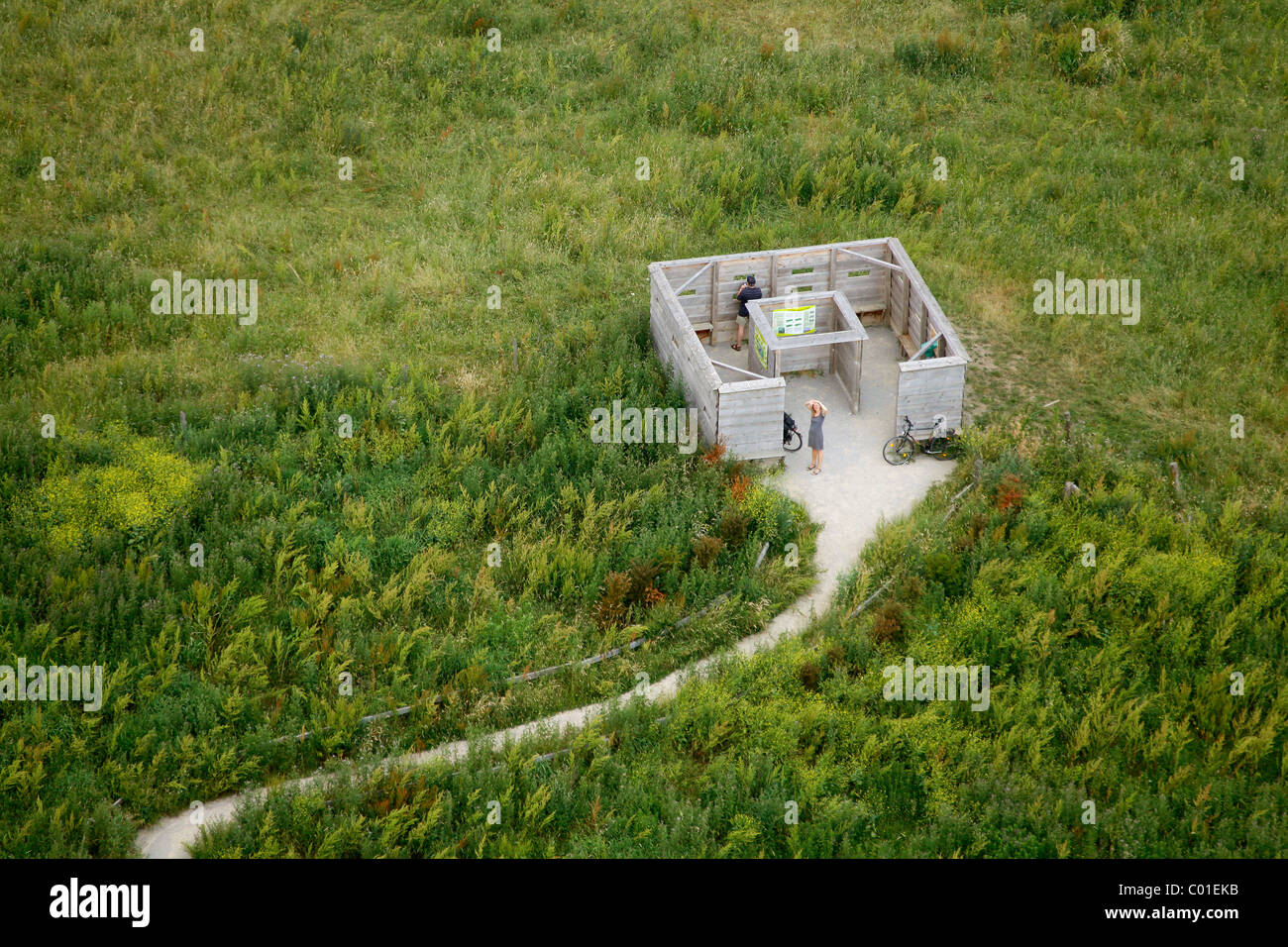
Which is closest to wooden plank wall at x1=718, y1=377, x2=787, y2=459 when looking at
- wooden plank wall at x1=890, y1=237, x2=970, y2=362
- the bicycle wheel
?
the bicycle wheel

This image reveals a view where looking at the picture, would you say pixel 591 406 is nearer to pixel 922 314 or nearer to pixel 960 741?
pixel 922 314

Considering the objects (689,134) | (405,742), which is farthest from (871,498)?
(689,134)

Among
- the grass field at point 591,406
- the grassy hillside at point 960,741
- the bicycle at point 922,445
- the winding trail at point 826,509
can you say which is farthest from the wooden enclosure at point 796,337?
the grassy hillside at point 960,741

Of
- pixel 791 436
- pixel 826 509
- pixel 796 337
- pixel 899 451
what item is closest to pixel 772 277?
pixel 796 337

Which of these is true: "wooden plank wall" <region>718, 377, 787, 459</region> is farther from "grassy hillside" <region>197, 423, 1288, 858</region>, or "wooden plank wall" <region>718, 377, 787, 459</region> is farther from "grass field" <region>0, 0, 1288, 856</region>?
"grassy hillside" <region>197, 423, 1288, 858</region>

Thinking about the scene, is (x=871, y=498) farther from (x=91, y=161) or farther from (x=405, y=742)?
(x=91, y=161)
